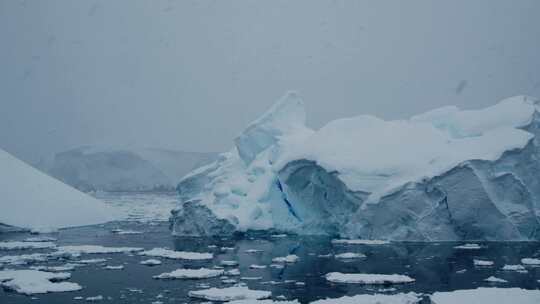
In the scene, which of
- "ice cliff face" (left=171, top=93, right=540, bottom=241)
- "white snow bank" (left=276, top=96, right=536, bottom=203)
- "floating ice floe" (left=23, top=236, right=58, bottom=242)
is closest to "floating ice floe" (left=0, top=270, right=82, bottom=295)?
"floating ice floe" (left=23, top=236, right=58, bottom=242)

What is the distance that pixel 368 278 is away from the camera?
26.8 feet

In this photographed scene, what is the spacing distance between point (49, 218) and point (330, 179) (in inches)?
348

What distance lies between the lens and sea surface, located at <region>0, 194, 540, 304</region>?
24.2 ft

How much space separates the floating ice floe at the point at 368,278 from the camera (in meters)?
8.01

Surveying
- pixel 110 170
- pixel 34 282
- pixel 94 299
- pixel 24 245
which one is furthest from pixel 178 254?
pixel 110 170

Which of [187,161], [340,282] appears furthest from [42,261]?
[187,161]

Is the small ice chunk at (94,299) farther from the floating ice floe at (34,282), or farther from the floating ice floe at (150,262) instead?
the floating ice floe at (150,262)

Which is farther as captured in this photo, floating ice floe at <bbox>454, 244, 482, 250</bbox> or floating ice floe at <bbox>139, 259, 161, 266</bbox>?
floating ice floe at <bbox>454, 244, 482, 250</bbox>

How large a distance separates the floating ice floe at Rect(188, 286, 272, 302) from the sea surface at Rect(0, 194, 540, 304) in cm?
14

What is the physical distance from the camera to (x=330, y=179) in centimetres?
1391

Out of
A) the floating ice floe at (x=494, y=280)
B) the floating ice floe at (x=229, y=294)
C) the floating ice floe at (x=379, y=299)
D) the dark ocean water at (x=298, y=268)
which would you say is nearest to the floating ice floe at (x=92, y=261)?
the dark ocean water at (x=298, y=268)

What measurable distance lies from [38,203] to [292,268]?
35.3 feet

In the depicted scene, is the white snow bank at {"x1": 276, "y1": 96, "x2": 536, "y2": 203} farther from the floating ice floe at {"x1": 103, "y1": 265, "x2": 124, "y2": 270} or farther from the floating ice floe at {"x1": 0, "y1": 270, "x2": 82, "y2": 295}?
the floating ice floe at {"x1": 0, "y1": 270, "x2": 82, "y2": 295}

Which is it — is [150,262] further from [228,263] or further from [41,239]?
[41,239]
